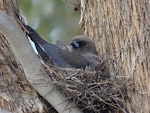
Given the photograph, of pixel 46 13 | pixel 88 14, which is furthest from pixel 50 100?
pixel 46 13

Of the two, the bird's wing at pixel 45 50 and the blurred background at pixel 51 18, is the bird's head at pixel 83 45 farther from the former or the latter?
the blurred background at pixel 51 18

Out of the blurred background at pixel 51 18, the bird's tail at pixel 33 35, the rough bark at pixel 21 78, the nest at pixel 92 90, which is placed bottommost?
the nest at pixel 92 90

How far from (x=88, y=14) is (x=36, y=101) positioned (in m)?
1.02

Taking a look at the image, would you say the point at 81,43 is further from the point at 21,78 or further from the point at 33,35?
the point at 21,78

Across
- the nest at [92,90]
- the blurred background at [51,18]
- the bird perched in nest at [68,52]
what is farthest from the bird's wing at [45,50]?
the blurred background at [51,18]

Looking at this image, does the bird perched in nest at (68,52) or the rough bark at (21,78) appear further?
the bird perched in nest at (68,52)

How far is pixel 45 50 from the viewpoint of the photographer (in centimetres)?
392

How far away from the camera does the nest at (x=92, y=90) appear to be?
140 inches

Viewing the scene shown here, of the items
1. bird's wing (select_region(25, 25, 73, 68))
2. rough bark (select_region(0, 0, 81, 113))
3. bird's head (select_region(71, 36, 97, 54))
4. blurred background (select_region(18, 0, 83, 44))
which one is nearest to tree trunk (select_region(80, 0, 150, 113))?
bird's head (select_region(71, 36, 97, 54))

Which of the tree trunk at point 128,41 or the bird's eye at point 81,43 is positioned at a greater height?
the bird's eye at point 81,43

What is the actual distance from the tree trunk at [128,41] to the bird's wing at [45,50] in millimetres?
321

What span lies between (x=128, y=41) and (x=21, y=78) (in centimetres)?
82

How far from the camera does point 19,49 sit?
339 centimetres

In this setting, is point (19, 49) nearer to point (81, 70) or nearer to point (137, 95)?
point (81, 70)
